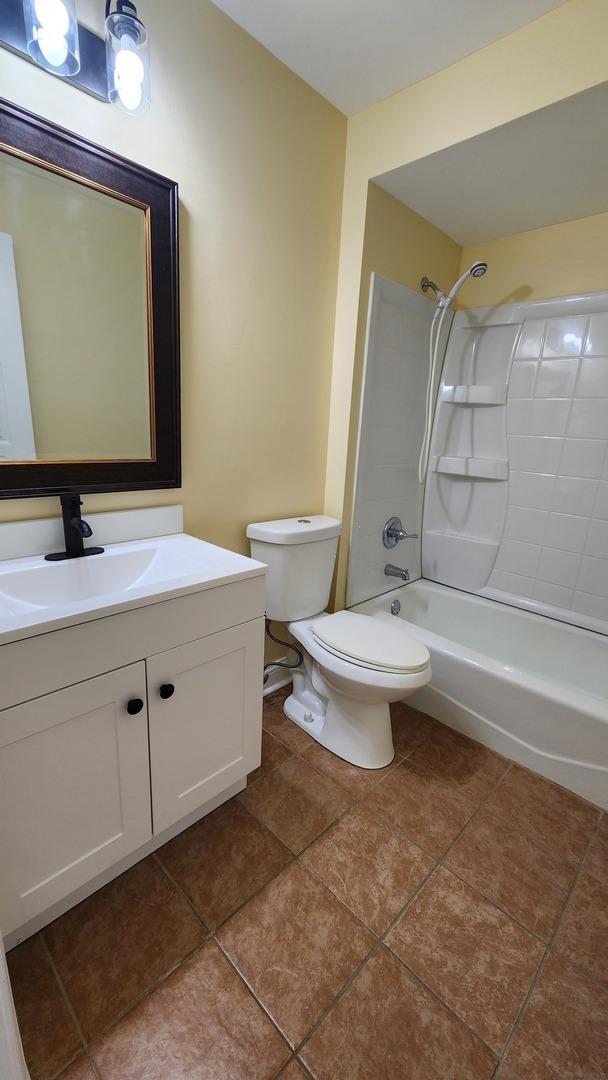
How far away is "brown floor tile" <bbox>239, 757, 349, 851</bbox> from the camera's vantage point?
50.9 inches

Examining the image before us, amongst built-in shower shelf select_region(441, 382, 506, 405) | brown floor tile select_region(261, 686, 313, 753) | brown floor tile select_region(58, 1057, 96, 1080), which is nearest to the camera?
brown floor tile select_region(58, 1057, 96, 1080)

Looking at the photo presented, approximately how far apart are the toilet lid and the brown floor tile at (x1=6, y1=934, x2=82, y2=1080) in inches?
40.2

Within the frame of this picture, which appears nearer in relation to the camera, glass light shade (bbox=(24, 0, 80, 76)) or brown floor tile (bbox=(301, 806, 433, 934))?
glass light shade (bbox=(24, 0, 80, 76))

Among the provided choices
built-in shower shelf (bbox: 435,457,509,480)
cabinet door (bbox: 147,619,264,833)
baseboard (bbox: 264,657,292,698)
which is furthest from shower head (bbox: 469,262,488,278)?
baseboard (bbox: 264,657,292,698)

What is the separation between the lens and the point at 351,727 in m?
Answer: 1.57

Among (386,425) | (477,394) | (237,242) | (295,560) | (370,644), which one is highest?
(237,242)

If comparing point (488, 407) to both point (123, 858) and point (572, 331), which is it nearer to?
point (572, 331)

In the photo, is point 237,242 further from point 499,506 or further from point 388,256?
point 499,506

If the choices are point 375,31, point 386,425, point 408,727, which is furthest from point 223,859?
point 375,31

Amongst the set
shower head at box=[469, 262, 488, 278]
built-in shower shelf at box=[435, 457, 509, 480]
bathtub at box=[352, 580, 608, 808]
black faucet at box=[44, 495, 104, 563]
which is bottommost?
bathtub at box=[352, 580, 608, 808]

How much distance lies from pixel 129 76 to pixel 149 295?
1.48 ft

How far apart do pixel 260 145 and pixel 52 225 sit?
78 cm

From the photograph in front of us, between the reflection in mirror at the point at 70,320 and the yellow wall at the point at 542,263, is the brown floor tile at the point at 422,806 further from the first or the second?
the yellow wall at the point at 542,263

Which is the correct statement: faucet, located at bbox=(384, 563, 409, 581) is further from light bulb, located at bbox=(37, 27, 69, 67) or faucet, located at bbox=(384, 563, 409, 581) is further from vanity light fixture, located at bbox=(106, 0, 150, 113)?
light bulb, located at bbox=(37, 27, 69, 67)
